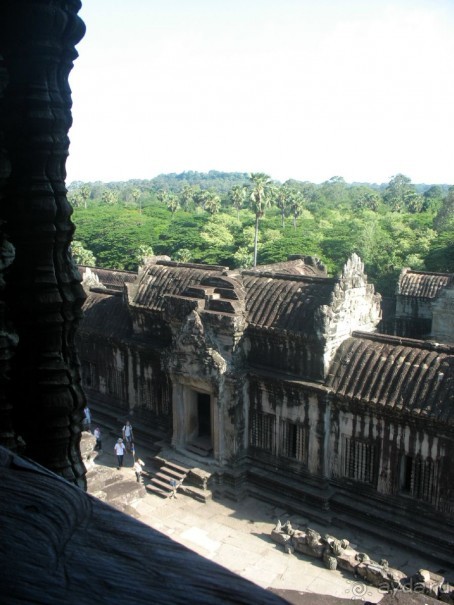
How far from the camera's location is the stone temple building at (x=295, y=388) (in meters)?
16.4

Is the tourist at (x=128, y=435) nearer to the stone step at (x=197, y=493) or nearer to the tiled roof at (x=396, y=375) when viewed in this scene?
the stone step at (x=197, y=493)

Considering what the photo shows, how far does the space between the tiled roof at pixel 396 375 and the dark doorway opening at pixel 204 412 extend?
5.90 metres

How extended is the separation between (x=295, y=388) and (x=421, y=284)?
18.7 metres

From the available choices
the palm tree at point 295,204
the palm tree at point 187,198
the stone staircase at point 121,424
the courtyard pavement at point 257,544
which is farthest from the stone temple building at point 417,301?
the palm tree at point 187,198

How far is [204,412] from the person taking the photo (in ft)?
73.2

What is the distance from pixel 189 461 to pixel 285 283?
7.07m

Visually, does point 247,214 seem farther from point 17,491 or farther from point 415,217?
point 17,491

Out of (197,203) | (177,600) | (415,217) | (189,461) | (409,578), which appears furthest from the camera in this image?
(197,203)

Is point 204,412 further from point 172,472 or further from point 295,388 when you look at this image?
point 295,388

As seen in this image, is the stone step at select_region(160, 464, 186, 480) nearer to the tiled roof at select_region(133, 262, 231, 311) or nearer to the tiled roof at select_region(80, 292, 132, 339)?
the tiled roof at select_region(80, 292, 132, 339)

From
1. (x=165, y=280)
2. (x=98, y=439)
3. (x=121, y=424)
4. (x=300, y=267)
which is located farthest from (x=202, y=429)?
(x=300, y=267)

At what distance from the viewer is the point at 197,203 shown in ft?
438

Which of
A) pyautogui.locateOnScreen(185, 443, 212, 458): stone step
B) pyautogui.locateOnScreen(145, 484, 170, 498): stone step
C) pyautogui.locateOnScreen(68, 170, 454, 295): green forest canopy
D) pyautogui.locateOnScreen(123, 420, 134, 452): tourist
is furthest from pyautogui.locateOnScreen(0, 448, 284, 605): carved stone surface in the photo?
pyautogui.locateOnScreen(68, 170, 454, 295): green forest canopy

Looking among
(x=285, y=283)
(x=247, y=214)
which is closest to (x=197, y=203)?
(x=247, y=214)
